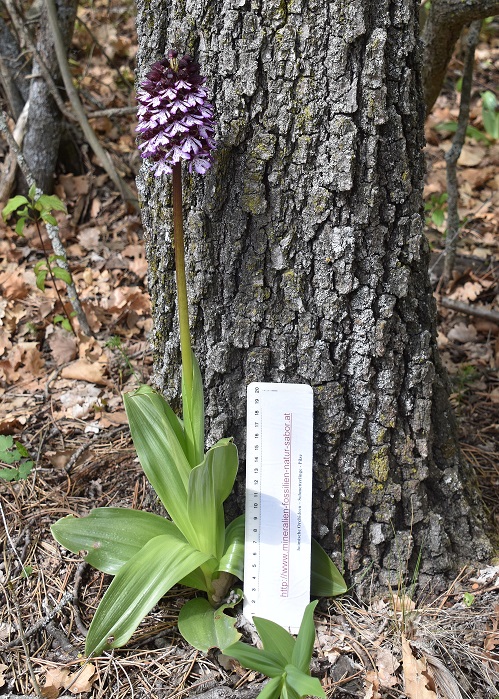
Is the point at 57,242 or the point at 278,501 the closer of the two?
the point at 278,501

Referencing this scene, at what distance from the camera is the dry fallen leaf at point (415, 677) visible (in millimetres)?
1696

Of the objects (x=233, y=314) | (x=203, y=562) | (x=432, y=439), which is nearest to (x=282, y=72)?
(x=233, y=314)

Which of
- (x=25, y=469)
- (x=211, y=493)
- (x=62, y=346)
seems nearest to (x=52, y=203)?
(x=62, y=346)

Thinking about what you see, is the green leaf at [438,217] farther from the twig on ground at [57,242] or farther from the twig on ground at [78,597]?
the twig on ground at [78,597]

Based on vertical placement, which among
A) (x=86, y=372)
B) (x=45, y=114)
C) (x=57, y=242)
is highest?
(x=45, y=114)

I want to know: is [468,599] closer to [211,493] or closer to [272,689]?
[272,689]

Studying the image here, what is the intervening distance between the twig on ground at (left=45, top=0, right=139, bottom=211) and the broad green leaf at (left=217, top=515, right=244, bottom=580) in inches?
103

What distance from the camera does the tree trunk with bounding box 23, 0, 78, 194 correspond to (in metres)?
3.78

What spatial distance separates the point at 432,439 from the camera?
80.9 inches

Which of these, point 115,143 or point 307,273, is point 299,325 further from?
point 115,143

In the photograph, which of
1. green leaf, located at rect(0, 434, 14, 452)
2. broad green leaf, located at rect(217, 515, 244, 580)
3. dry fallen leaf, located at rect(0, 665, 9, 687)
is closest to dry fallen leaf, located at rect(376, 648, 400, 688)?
broad green leaf, located at rect(217, 515, 244, 580)

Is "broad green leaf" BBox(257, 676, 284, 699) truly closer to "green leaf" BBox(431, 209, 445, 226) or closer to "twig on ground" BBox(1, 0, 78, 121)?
"green leaf" BBox(431, 209, 445, 226)

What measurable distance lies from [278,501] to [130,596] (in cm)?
51

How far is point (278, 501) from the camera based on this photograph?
6.41 feet
